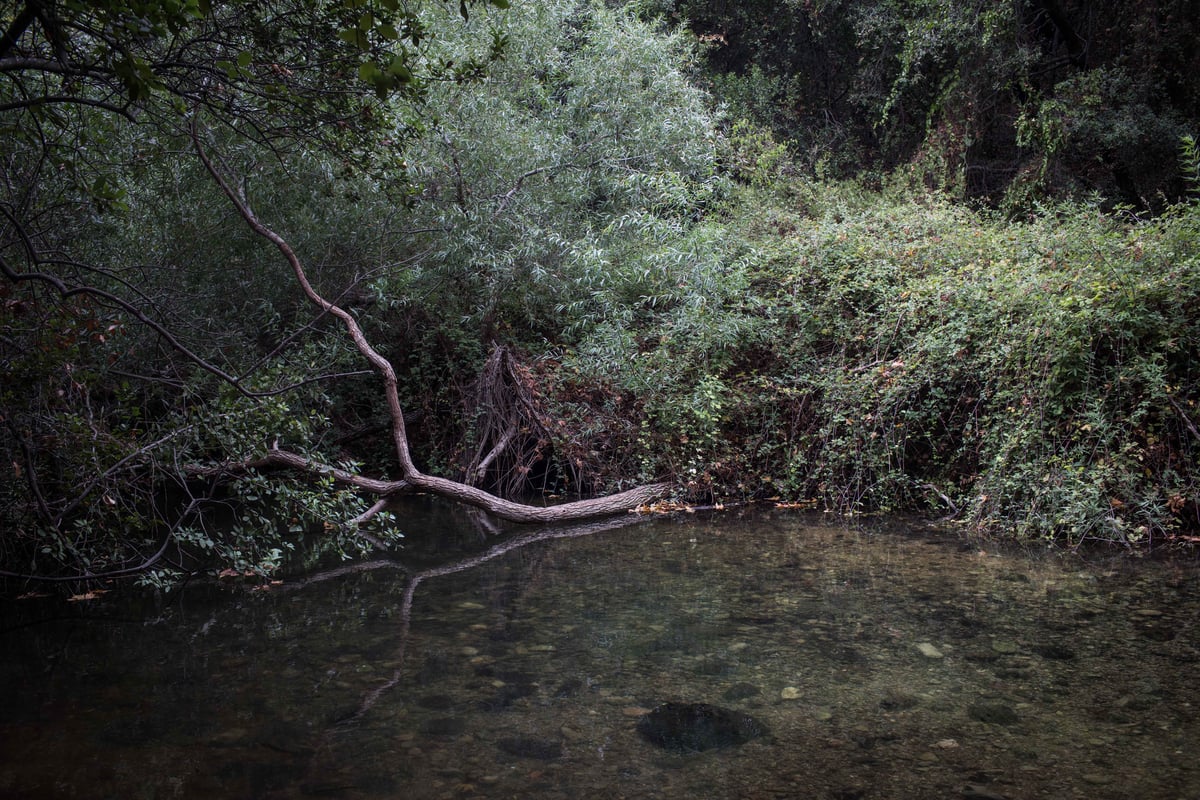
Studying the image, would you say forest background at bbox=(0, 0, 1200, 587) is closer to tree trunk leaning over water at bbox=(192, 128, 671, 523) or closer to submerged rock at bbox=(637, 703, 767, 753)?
tree trunk leaning over water at bbox=(192, 128, 671, 523)

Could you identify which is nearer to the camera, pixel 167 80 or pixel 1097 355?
pixel 167 80

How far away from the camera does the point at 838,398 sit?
8375 mm

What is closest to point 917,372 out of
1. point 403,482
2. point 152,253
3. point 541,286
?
point 541,286

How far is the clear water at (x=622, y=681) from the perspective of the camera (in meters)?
3.16

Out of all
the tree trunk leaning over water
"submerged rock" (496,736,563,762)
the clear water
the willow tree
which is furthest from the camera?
the tree trunk leaning over water

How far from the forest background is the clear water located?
0.80 meters

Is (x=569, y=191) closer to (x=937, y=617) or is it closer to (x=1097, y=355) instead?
(x=1097, y=355)

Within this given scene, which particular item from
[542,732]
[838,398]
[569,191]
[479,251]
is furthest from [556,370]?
[542,732]

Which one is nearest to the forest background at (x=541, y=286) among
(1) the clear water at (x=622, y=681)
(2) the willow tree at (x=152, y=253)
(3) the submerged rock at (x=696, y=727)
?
(2) the willow tree at (x=152, y=253)

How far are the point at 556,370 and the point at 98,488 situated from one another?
5127 mm

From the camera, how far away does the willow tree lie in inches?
162

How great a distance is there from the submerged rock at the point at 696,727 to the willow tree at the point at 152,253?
261 centimetres

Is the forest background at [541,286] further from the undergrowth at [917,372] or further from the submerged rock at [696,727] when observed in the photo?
the submerged rock at [696,727]

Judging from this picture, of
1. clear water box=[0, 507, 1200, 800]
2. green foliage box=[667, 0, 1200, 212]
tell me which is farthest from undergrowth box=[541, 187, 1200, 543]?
green foliage box=[667, 0, 1200, 212]
